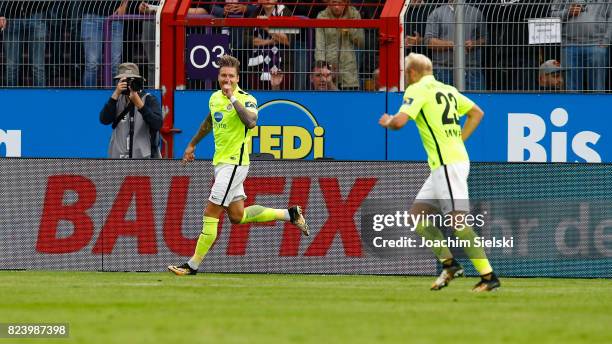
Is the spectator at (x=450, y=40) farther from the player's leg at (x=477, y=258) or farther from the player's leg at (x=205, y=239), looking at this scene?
the player's leg at (x=477, y=258)

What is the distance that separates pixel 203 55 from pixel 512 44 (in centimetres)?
371

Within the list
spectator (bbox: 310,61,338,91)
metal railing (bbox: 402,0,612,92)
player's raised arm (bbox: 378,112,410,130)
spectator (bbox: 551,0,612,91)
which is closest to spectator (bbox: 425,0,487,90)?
metal railing (bbox: 402,0,612,92)

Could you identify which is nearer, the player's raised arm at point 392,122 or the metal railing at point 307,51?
the player's raised arm at point 392,122

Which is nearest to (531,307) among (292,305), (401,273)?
(292,305)

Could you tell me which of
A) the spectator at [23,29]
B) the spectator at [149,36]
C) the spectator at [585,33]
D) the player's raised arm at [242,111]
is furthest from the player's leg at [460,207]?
the spectator at [23,29]

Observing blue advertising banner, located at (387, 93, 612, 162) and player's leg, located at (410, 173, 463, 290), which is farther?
blue advertising banner, located at (387, 93, 612, 162)

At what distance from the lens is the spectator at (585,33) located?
1822 centimetres

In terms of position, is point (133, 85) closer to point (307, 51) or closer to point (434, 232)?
point (307, 51)

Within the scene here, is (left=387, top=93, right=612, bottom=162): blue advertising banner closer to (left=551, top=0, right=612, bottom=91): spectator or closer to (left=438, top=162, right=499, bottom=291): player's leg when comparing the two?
(left=551, top=0, right=612, bottom=91): spectator

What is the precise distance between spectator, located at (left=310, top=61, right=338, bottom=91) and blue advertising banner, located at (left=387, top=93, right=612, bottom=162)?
2.52ft

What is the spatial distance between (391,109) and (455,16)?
1325 mm

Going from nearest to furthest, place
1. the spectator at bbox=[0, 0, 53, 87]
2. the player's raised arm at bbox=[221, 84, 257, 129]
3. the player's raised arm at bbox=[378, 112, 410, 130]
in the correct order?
the player's raised arm at bbox=[378, 112, 410, 130], the player's raised arm at bbox=[221, 84, 257, 129], the spectator at bbox=[0, 0, 53, 87]

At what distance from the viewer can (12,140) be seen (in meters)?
19.4

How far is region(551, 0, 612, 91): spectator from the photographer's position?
1822 centimetres
